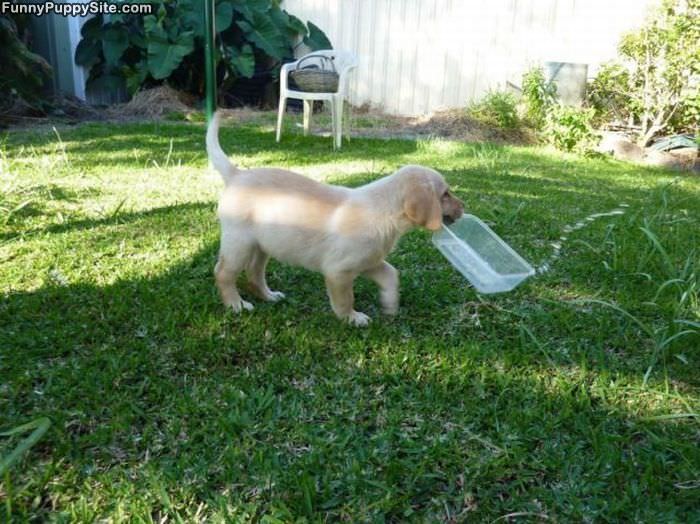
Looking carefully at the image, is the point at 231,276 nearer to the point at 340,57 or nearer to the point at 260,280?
Result: the point at 260,280

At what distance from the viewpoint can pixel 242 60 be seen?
999cm

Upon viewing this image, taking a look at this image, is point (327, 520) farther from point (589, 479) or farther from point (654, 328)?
point (654, 328)

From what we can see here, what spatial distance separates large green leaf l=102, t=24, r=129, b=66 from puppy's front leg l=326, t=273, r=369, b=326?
8.81 metres

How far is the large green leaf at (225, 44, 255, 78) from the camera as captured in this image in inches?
393

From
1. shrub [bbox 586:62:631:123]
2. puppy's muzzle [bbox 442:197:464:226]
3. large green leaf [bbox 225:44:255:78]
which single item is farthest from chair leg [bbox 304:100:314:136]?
puppy's muzzle [bbox 442:197:464:226]

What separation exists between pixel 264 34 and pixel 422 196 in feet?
29.2

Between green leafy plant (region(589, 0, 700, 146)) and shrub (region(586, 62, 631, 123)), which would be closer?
green leafy plant (region(589, 0, 700, 146))

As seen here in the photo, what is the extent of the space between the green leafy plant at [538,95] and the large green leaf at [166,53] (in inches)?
218

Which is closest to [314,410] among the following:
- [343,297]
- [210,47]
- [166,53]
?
[343,297]

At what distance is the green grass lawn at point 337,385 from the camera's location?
5.24 ft

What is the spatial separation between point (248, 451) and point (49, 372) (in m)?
0.86

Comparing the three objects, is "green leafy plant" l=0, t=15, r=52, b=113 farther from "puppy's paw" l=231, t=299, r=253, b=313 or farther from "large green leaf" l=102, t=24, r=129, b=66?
"puppy's paw" l=231, t=299, r=253, b=313

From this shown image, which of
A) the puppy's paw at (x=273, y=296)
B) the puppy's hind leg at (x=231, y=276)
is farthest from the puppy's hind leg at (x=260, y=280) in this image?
the puppy's hind leg at (x=231, y=276)

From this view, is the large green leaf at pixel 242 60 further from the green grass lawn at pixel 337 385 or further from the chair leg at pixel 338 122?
the green grass lawn at pixel 337 385
